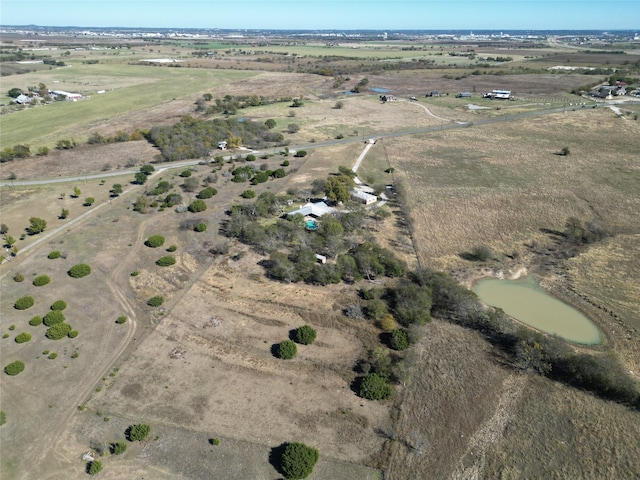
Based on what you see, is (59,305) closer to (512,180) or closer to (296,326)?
(296,326)

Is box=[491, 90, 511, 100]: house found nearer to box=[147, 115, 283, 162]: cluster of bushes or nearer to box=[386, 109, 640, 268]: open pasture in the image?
box=[386, 109, 640, 268]: open pasture

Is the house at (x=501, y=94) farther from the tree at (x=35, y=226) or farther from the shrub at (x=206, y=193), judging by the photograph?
the tree at (x=35, y=226)

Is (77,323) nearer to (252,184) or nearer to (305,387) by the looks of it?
(305,387)

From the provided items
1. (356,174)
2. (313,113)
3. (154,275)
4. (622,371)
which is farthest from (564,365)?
(313,113)

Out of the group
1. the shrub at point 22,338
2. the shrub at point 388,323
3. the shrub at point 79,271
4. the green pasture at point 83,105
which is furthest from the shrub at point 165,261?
the green pasture at point 83,105

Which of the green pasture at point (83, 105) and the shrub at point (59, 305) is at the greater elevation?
the green pasture at point (83, 105)

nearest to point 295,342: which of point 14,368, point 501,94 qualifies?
point 14,368
